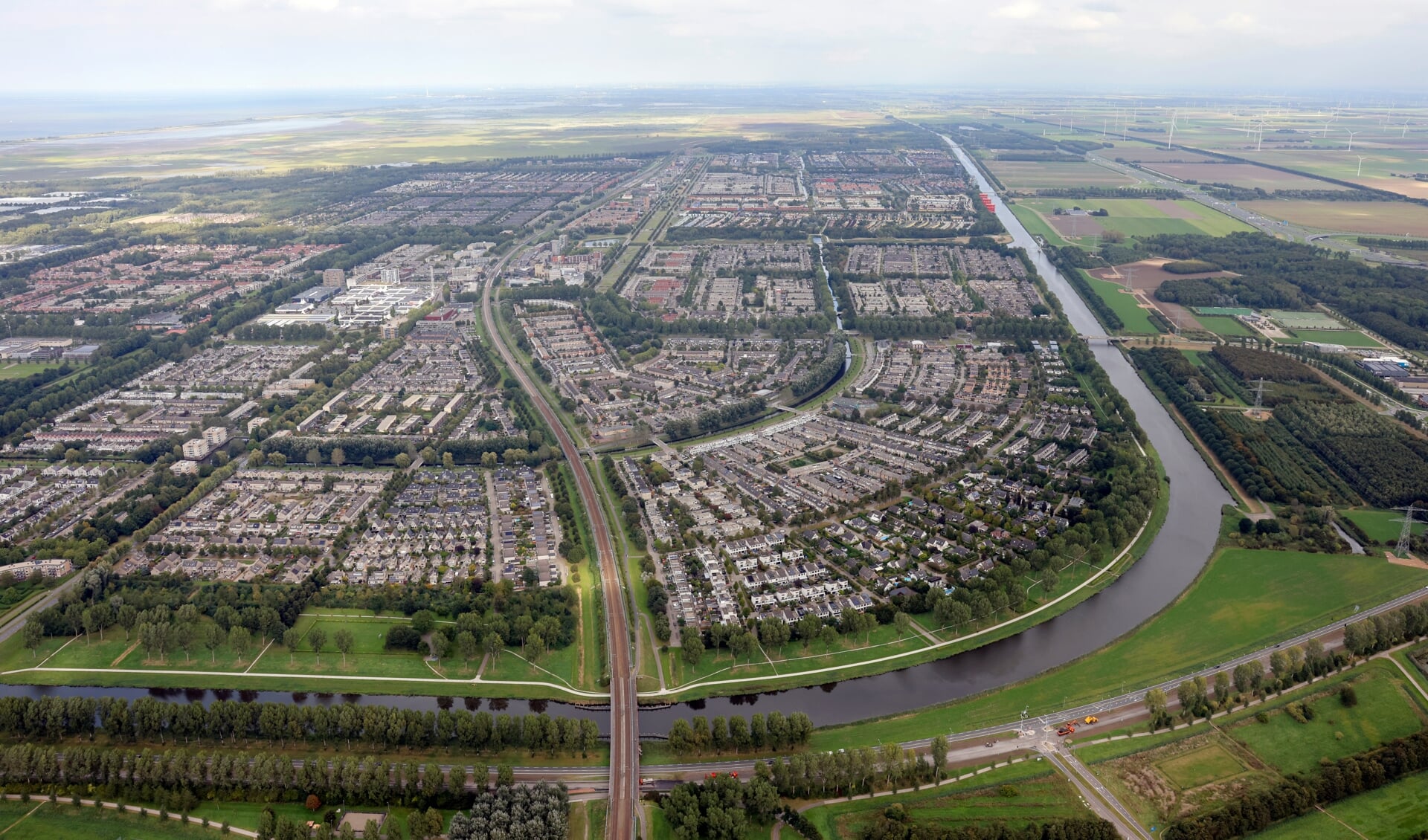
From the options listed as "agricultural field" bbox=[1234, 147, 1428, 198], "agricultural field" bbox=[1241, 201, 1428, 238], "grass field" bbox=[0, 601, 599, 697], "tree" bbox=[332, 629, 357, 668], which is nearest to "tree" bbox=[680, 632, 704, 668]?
"grass field" bbox=[0, 601, 599, 697]

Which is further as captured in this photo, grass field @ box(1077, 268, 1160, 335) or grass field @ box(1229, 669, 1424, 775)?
grass field @ box(1077, 268, 1160, 335)

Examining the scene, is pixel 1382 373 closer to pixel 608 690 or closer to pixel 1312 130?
pixel 608 690

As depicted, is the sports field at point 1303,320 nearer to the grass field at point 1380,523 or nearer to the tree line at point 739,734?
the grass field at point 1380,523

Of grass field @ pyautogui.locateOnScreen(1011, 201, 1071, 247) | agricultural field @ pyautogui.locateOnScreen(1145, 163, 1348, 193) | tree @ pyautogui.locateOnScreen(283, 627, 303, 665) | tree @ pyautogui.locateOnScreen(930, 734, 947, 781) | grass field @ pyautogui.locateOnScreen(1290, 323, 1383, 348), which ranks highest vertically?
agricultural field @ pyautogui.locateOnScreen(1145, 163, 1348, 193)

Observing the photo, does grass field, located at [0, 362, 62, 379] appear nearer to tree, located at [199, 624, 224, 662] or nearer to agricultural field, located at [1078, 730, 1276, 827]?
tree, located at [199, 624, 224, 662]

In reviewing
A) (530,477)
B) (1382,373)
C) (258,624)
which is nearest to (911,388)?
(530,477)

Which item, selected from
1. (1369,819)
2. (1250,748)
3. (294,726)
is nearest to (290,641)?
(294,726)

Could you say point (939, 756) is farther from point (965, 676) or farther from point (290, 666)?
point (290, 666)
